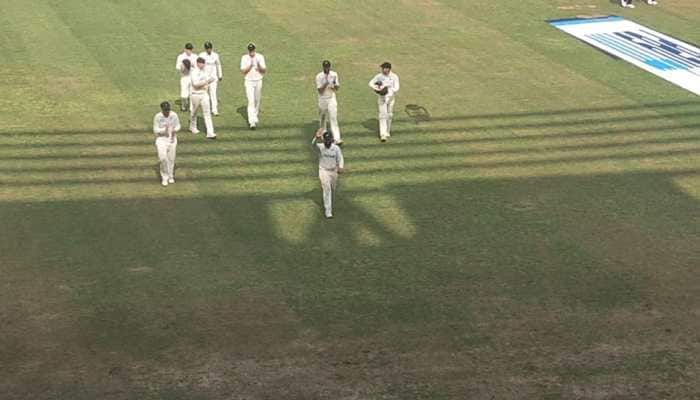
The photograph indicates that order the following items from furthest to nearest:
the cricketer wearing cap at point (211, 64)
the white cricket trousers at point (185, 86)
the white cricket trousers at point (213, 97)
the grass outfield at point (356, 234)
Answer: the white cricket trousers at point (185, 86)
the white cricket trousers at point (213, 97)
the cricketer wearing cap at point (211, 64)
the grass outfield at point (356, 234)

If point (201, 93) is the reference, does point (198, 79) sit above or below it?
above

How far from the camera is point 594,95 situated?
30203mm

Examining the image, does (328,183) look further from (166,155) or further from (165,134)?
(165,134)

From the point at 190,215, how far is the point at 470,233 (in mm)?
5523

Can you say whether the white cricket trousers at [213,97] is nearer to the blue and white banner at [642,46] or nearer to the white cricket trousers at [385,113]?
the white cricket trousers at [385,113]

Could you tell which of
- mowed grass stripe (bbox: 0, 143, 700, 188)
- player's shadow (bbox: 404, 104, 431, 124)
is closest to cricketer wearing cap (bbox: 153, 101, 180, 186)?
mowed grass stripe (bbox: 0, 143, 700, 188)

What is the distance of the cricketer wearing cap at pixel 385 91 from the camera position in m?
25.3

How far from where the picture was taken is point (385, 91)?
25266 millimetres

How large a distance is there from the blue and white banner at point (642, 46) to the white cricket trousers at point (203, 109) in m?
14.1

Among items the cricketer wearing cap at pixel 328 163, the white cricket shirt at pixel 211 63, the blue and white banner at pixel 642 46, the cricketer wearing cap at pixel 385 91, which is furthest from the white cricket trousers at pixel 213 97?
the blue and white banner at pixel 642 46

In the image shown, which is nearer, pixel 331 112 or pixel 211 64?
pixel 331 112

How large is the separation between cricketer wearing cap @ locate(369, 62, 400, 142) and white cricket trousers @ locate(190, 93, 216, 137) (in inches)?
154

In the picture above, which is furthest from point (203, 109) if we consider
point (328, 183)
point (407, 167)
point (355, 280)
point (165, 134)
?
point (355, 280)

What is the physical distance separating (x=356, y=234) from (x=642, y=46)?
1885 centimetres
